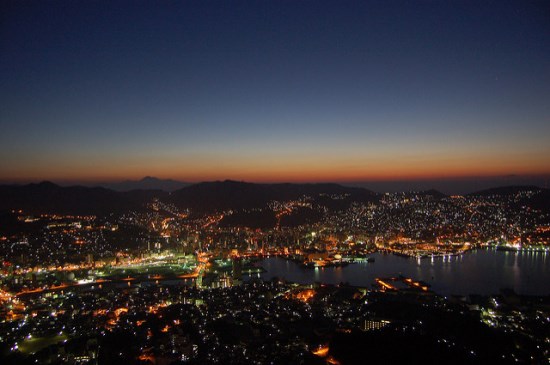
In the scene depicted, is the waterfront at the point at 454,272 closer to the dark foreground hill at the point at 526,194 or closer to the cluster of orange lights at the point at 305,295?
the cluster of orange lights at the point at 305,295

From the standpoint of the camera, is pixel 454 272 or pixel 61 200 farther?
pixel 61 200

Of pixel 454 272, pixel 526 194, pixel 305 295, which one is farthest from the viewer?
pixel 526 194

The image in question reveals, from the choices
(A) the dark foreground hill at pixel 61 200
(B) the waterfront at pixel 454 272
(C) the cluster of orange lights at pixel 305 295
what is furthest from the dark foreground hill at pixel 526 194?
(A) the dark foreground hill at pixel 61 200

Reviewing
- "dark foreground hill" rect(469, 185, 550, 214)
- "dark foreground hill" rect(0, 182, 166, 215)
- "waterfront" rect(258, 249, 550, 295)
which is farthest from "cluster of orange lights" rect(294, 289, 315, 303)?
"dark foreground hill" rect(469, 185, 550, 214)

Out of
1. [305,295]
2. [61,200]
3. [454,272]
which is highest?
[61,200]

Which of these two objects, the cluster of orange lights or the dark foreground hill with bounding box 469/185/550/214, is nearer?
the cluster of orange lights

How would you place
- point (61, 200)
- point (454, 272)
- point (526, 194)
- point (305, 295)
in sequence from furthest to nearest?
point (526, 194)
point (61, 200)
point (454, 272)
point (305, 295)

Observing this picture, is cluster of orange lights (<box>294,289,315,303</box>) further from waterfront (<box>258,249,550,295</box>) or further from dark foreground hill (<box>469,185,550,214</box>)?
dark foreground hill (<box>469,185,550,214</box>)

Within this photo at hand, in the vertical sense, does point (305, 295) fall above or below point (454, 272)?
above

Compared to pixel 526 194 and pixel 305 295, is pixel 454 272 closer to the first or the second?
pixel 305 295

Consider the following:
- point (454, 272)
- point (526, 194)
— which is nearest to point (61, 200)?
point (454, 272)
